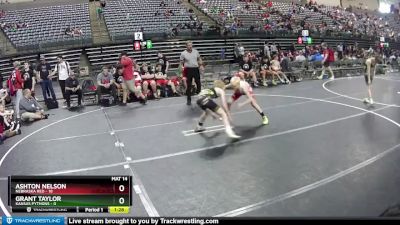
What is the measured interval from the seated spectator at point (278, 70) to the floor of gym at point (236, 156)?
4851 mm

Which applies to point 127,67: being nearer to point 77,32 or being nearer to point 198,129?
point 198,129

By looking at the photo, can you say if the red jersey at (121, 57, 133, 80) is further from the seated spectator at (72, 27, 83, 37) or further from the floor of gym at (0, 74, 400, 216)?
the seated spectator at (72, 27, 83, 37)

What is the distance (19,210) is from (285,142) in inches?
192

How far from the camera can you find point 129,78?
39.8ft

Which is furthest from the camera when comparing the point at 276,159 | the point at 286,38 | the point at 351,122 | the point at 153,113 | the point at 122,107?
the point at 286,38

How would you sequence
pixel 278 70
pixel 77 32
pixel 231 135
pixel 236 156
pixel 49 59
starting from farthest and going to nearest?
pixel 77 32
pixel 49 59
pixel 278 70
pixel 231 135
pixel 236 156

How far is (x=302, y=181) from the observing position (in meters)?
5.46

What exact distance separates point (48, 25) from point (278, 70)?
1616 centimetres

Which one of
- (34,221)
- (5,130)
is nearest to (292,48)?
(5,130)

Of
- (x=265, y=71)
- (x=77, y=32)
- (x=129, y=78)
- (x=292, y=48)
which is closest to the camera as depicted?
(x=129, y=78)

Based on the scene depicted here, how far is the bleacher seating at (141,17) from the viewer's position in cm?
2619

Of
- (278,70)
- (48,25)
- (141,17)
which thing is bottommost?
(278,70)

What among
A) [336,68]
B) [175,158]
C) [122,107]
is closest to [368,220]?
[175,158]

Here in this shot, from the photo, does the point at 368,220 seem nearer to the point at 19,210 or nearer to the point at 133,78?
the point at 19,210
